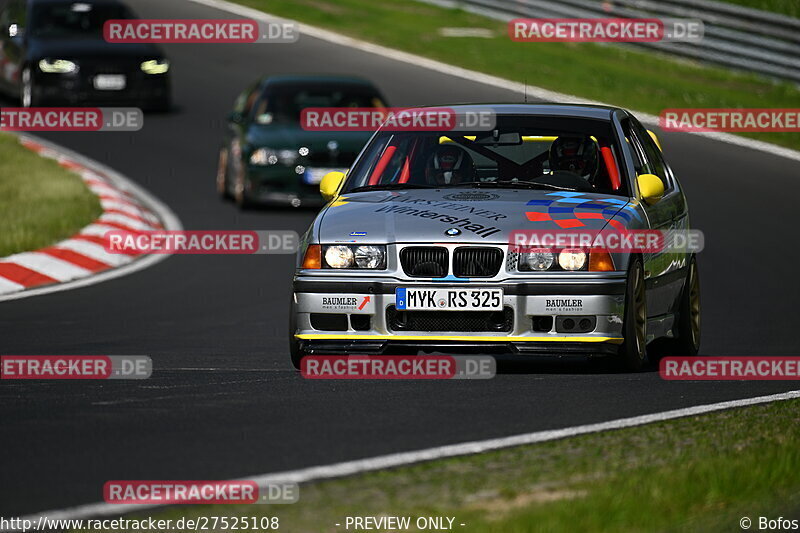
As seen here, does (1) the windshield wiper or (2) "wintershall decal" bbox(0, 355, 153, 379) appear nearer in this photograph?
(2) "wintershall decal" bbox(0, 355, 153, 379)

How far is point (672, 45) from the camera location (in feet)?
100

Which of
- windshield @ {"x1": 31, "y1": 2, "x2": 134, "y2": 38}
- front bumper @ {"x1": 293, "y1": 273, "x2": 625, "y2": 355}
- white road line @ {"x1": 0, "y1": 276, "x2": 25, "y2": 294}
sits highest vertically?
front bumper @ {"x1": 293, "y1": 273, "x2": 625, "y2": 355}

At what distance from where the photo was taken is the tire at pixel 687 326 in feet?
36.6

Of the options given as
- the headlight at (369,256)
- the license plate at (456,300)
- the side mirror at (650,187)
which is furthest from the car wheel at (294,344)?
the side mirror at (650,187)

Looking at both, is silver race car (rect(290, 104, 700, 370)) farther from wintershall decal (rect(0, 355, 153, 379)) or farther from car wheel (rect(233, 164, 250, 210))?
car wheel (rect(233, 164, 250, 210))

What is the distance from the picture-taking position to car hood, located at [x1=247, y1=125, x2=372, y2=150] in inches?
782

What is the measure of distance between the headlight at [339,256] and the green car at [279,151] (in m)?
9.89

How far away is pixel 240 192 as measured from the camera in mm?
19953

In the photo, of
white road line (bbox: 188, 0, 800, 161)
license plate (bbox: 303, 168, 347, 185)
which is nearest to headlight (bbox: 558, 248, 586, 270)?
license plate (bbox: 303, 168, 347, 185)

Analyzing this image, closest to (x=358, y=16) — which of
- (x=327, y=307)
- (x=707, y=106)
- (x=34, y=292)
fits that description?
(x=707, y=106)

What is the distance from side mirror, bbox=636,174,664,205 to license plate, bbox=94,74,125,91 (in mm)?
14994

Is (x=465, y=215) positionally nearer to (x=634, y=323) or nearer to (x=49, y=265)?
(x=634, y=323)

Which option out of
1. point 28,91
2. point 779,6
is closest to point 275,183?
point 28,91

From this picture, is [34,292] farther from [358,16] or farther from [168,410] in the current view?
[358,16]
